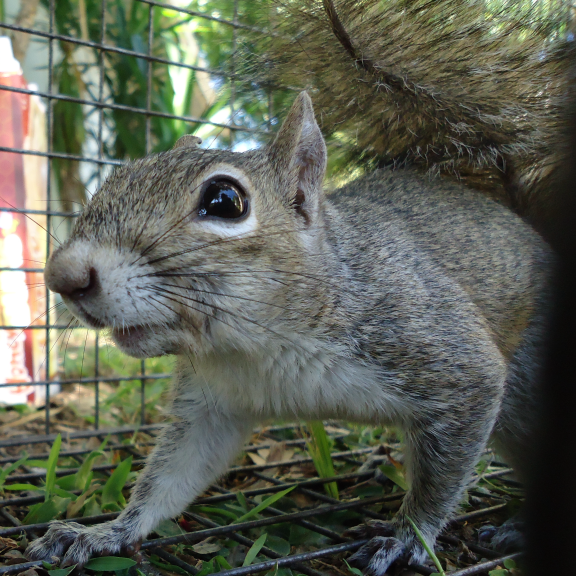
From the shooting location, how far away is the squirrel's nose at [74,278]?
954mm

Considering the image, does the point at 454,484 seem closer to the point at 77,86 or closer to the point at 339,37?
the point at 339,37

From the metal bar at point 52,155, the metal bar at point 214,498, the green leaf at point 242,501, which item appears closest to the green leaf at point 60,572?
the metal bar at point 214,498

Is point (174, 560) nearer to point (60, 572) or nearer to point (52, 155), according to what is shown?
point (60, 572)

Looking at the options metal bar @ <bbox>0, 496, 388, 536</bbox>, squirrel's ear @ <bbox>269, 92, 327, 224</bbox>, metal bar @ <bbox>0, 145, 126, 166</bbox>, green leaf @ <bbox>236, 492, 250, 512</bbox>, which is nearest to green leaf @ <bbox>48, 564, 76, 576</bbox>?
metal bar @ <bbox>0, 496, 388, 536</bbox>

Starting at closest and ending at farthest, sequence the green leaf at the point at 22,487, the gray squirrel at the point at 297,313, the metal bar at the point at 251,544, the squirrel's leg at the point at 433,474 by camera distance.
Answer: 1. the gray squirrel at the point at 297,313
2. the metal bar at the point at 251,544
3. the squirrel's leg at the point at 433,474
4. the green leaf at the point at 22,487

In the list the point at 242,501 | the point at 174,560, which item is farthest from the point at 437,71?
the point at 174,560

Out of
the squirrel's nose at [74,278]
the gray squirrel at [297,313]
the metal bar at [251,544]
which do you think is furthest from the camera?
the metal bar at [251,544]

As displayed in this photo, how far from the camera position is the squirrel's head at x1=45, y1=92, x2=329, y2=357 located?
99cm

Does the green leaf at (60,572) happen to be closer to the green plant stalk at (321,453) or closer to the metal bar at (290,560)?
the metal bar at (290,560)

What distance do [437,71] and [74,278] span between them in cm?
119

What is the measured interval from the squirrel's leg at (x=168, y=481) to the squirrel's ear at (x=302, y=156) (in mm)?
564

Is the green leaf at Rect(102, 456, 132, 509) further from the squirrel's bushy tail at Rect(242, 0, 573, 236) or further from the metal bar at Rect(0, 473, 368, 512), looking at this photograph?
the squirrel's bushy tail at Rect(242, 0, 573, 236)

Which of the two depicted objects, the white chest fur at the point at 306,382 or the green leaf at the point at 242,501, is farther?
the green leaf at the point at 242,501

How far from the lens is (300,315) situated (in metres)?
1.24
